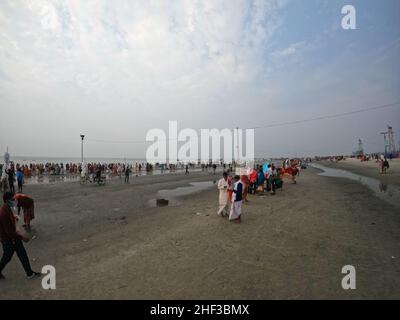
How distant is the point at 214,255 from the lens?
5895 mm

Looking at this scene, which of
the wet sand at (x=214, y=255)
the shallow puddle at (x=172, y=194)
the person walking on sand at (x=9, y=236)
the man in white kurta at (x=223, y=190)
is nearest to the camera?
the wet sand at (x=214, y=255)

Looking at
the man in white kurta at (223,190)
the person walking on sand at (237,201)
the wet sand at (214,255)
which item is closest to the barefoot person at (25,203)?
the wet sand at (214,255)

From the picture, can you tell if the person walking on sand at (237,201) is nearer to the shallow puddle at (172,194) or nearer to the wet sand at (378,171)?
the shallow puddle at (172,194)

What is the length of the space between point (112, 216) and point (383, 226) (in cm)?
1067

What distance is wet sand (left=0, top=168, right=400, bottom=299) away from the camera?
14.2ft

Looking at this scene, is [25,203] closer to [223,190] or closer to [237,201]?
[223,190]

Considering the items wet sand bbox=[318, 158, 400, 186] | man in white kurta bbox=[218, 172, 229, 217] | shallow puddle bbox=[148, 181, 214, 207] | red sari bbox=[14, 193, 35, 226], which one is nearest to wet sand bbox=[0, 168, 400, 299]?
man in white kurta bbox=[218, 172, 229, 217]

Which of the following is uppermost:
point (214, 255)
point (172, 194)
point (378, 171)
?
point (378, 171)

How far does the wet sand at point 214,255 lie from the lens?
4.34m

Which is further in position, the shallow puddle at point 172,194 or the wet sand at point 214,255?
the shallow puddle at point 172,194

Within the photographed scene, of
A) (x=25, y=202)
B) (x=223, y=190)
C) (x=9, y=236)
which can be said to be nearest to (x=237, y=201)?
(x=223, y=190)

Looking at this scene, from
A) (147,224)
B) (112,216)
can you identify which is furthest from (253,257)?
(112,216)

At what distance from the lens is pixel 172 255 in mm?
5969

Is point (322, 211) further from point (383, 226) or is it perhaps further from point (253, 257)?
point (253, 257)
